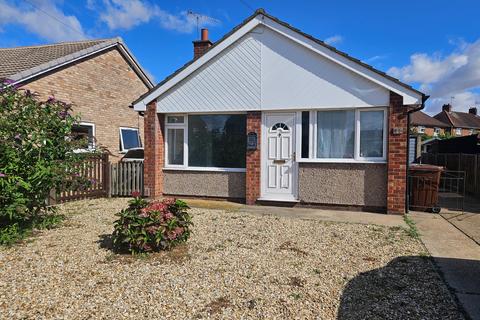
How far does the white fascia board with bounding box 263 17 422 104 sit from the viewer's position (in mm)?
7852

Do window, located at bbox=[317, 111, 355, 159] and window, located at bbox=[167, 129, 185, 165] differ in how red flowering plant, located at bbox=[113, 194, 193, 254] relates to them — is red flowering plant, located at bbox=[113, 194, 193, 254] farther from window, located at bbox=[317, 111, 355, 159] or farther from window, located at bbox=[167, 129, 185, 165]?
window, located at bbox=[167, 129, 185, 165]

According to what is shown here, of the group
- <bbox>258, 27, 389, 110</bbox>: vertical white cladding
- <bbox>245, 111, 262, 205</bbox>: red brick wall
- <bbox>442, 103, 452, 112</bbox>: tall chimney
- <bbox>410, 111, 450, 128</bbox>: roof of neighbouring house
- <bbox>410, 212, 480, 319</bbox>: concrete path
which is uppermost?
<bbox>442, 103, 452, 112</bbox>: tall chimney

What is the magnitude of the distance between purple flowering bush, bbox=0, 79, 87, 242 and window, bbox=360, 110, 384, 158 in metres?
6.54

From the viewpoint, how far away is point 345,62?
8336 millimetres

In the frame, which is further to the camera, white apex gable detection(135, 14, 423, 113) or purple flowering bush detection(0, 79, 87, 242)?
white apex gable detection(135, 14, 423, 113)

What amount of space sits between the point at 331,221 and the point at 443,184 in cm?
1008

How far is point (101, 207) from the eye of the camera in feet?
28.7

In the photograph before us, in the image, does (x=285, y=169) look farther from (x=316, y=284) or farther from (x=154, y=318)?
(x=154, y=318)

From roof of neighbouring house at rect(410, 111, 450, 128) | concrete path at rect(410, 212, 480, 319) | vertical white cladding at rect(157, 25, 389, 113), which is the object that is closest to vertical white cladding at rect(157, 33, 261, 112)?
vertical white cladding at rect(157, 25, 389, 113)

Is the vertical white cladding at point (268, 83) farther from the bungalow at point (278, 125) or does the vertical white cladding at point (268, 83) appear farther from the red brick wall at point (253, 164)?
the red brick wall at point (253, 164)

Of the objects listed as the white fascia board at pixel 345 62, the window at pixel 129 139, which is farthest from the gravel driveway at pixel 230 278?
the window at pixel 129 139

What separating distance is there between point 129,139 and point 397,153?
11343 millimetres

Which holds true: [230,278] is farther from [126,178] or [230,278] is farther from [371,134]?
[126,178]

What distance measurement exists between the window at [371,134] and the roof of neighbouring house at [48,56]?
9.95m
